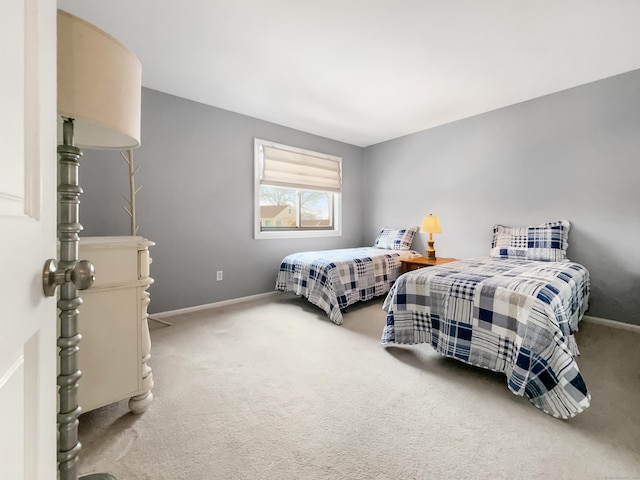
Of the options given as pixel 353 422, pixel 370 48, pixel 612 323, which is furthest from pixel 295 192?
pixel 612 323

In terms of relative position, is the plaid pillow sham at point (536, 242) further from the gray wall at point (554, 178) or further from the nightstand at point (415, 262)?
the nightstand at point (415, 262)

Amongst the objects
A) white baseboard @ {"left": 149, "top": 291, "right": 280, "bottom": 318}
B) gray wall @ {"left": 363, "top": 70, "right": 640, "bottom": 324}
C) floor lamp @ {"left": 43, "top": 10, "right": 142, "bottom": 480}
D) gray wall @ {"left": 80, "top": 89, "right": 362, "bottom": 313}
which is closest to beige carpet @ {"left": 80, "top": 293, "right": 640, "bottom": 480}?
floor lamp @ {"left": 43, "top": 10, "right": 142, "bottom": 480}

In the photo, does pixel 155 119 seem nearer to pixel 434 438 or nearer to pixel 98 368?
pixel 98 368

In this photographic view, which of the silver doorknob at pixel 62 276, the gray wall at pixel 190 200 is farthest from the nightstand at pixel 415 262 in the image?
the silver doorknob at pixel 62 276

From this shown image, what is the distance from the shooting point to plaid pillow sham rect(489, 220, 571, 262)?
9.32 ft

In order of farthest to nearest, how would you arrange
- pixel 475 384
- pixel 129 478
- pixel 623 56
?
pixel 623 56 < pixel 475 384 < pixel 129 478

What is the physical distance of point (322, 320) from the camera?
2.87 meters

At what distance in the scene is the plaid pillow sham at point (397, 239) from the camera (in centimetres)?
407

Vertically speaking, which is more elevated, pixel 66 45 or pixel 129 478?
pixel 66 45

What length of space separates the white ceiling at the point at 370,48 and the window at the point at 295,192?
702mm
